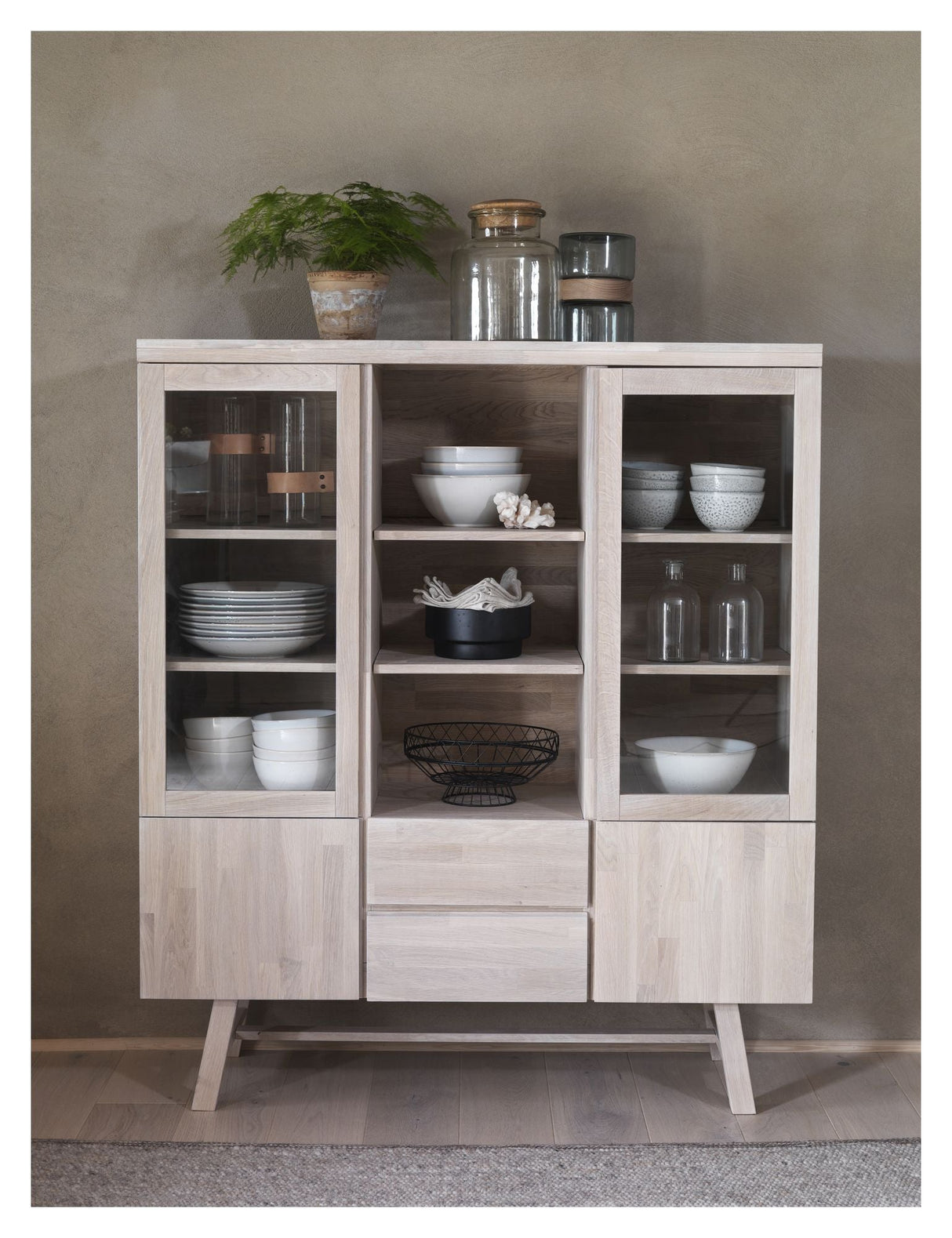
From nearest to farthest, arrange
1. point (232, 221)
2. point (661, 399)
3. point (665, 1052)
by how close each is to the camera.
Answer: point (661, 399) → point (232, 221) → point (665, 1052)

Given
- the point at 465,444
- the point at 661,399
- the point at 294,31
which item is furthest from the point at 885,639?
the point at 294,31

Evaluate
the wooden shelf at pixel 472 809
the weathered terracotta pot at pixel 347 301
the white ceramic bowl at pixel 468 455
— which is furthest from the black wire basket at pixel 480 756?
the weathered terracotta pot at pixel 347 301

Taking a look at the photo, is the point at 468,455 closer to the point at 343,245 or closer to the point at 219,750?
the point at 343,245

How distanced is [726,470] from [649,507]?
0.17 meters

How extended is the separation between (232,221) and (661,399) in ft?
3.48

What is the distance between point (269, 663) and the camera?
7.59 ft

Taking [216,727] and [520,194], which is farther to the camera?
[520,194]

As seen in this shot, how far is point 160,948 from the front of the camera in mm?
2332

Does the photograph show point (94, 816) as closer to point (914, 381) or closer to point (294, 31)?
point (294, 31)

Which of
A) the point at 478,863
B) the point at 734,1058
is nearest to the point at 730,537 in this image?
the point at 478,863

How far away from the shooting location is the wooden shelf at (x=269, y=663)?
7.57 feet

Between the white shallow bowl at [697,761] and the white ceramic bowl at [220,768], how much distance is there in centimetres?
85

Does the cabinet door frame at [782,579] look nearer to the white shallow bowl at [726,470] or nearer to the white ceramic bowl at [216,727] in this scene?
the white shallow bowl at [726,470]

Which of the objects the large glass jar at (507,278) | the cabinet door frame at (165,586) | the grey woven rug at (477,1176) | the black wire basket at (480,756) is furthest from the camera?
the black wire basket at (480,756)
